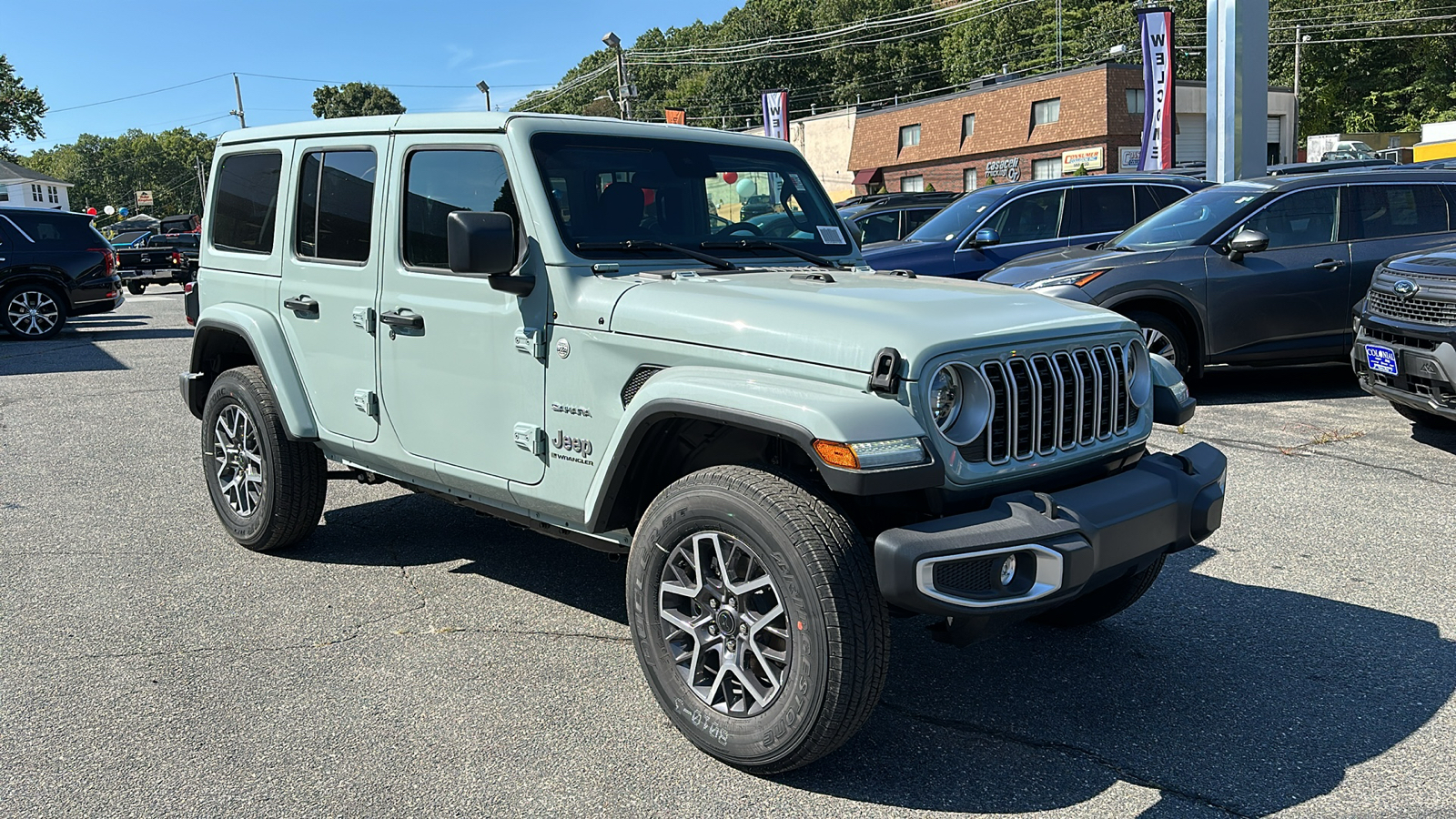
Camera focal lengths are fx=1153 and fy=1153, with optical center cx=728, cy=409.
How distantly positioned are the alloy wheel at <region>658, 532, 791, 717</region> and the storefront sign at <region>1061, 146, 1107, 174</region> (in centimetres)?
4461

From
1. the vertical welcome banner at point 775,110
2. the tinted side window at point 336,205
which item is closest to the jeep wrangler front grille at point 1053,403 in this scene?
the tinted side window at point 336,205

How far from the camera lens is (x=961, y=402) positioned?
321 cm

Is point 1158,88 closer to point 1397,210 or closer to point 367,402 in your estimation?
point 1397,210

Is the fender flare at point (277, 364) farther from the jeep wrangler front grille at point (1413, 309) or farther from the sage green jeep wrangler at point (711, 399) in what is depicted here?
the jeep wrangler front grille at point (1413, 309)

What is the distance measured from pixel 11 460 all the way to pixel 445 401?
5224mm

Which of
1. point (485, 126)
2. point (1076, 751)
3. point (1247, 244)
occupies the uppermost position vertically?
point (485, 126)

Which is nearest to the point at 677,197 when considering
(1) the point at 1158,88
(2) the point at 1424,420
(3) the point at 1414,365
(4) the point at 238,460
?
(4) the point at 238,460

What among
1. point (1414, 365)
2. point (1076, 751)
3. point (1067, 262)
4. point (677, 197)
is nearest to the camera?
point (1076, 751)

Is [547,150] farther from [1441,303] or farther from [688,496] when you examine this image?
[1441,303]

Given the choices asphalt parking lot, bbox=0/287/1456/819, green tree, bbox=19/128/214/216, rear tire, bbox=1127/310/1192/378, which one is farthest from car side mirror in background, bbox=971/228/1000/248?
green tree, bbox=19/128/214/216

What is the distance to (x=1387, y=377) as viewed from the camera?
7.06 m

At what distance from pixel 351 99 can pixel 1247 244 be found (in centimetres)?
11935

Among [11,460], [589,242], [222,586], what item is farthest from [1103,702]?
[11,460]

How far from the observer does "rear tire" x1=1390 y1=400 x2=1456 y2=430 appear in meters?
7.81
